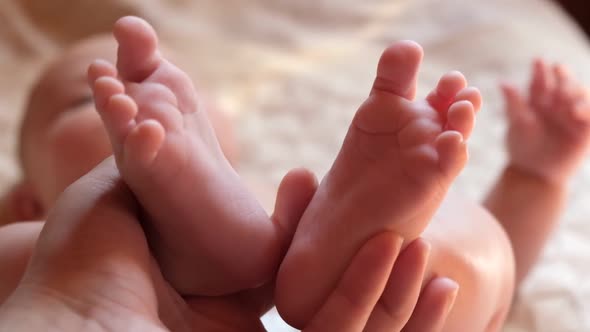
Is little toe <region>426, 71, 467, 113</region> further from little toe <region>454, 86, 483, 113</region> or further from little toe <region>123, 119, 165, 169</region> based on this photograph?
little toe <region>123, 119, 165, 169</region>

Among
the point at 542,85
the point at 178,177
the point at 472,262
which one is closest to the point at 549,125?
the point at 542,85

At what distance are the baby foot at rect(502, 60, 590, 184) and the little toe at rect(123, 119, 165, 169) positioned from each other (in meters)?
0.60

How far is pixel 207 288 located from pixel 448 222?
253 mm

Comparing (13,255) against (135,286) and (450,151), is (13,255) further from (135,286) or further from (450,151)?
(450,151)

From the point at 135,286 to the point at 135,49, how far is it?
0.18 meters

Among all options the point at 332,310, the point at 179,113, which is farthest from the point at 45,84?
the point at 332,310

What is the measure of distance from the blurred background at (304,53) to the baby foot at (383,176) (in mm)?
506

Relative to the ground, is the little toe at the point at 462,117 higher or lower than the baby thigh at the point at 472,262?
higher

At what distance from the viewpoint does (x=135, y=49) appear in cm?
56

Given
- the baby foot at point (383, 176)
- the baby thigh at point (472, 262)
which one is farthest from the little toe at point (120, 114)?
the baby thigh at point (472, 262)

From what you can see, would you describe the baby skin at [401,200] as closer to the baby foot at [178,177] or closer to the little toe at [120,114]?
the baby foot at [178,177]

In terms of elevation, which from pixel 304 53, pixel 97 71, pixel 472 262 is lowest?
pixel 304 53

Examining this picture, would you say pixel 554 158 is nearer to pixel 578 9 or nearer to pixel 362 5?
pixel 362 5

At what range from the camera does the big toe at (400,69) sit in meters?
0.54
